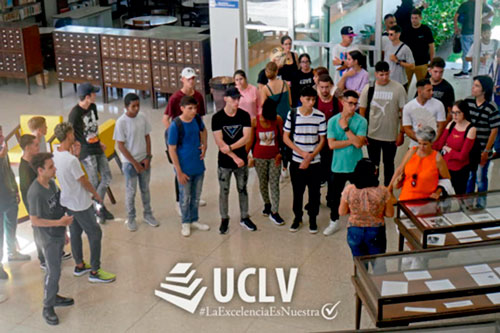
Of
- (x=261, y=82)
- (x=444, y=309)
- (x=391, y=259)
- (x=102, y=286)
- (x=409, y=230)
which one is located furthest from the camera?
(x=261, y=82)

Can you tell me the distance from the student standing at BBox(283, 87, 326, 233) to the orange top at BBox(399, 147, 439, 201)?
117cm

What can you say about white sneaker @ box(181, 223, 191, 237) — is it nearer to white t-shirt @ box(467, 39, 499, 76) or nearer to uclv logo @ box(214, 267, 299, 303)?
uclv logo @ box(214, 267, 299, 303)

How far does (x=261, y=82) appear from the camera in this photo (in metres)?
8.28

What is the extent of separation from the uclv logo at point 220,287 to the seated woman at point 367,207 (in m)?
1.04

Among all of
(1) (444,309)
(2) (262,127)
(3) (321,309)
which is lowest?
(3) (321,309)

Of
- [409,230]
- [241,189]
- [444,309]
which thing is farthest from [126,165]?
[444,309]

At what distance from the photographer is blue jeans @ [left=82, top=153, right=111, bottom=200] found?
7574mm

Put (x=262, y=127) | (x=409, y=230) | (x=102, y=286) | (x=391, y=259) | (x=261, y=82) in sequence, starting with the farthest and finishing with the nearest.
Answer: (x=261, y=82) → (x=262, y=127) → (x=102, y=286) → (x=409, y=230) → (x=391, y=259)

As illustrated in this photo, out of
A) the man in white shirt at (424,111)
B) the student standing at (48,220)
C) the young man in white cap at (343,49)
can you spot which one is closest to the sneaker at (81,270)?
the student standing at (48,220)

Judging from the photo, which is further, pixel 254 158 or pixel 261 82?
pixel 261 82

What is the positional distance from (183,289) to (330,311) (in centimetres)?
141

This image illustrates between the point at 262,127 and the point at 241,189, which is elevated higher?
the point at 262,127

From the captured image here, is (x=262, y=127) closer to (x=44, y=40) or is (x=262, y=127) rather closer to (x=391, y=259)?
(x=391, y=259)

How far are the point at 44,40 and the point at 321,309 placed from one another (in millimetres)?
10684
